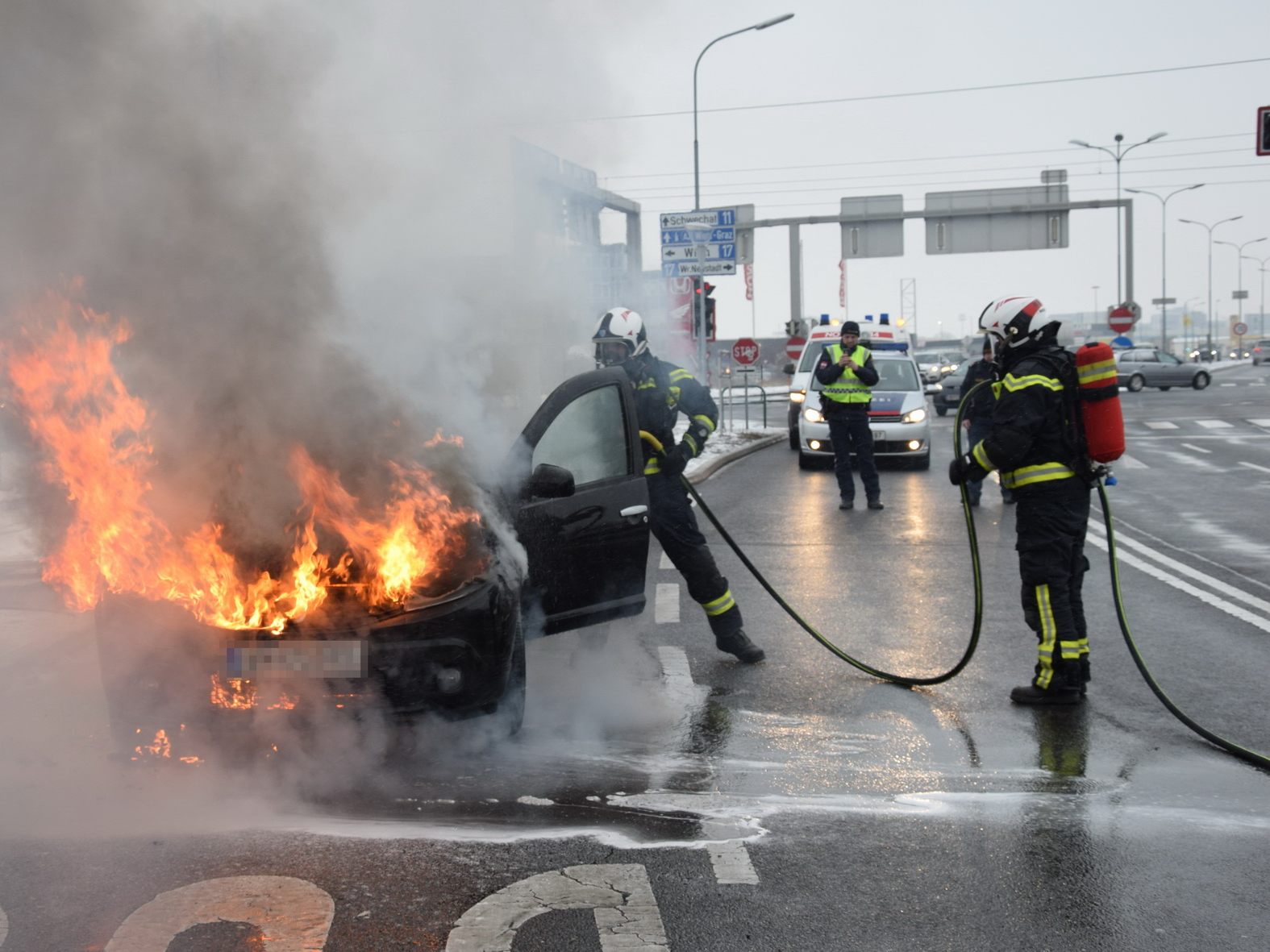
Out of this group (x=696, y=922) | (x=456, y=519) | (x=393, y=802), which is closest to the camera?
(x=696, y=922)

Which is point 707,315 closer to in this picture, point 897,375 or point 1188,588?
point 897,375

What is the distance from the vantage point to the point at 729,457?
808 inches

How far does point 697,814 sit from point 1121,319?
1323 inches

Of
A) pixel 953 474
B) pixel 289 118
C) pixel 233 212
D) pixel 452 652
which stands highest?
pixel 289 118

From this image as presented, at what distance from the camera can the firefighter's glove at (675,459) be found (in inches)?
262

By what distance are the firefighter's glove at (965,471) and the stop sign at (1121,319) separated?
3109cm

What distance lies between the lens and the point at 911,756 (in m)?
5.09

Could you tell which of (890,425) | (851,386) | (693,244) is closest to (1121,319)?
(693,244)

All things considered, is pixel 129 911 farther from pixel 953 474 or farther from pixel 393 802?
pixel 953 474

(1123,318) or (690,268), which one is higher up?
(690,268)

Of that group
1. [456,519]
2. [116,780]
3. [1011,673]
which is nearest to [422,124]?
[456,519]

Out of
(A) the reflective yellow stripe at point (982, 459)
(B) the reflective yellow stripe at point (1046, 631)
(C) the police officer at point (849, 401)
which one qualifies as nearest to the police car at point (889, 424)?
(C) the police officer at point (849, 401)

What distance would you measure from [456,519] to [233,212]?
1.62m

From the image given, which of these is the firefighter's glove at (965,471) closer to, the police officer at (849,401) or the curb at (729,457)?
the police officer at (849,401)
